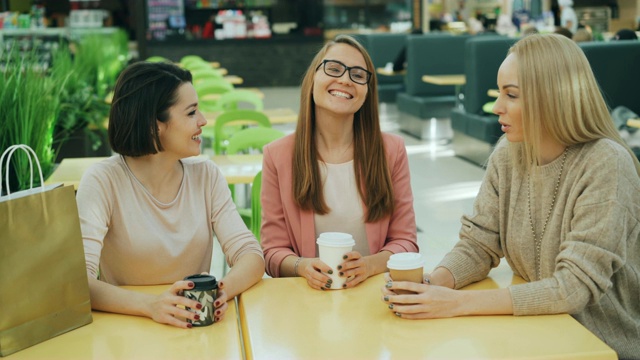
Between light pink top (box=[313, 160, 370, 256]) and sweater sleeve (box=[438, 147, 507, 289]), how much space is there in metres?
0.43

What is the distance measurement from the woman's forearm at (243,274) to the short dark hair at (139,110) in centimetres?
38

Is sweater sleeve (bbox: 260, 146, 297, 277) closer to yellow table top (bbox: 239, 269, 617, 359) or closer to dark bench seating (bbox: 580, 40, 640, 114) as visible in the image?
yellow table top (bbox: 239, 269, 617, 359)

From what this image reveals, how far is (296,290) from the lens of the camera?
2.16 m

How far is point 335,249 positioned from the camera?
2.10m

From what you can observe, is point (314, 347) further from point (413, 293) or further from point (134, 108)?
point (134, 108)

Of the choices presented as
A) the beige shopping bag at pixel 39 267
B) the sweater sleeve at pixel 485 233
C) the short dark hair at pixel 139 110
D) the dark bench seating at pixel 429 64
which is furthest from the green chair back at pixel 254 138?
the dark bench seating at pixel 429 64

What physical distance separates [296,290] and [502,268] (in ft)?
2.19

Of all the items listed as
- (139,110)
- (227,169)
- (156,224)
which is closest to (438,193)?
(227,169)

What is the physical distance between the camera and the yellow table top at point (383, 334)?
171cm

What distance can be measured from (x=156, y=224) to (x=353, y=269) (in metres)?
0.57

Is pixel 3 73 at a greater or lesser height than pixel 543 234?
greater

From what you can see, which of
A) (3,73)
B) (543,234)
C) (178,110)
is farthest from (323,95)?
(3,73)

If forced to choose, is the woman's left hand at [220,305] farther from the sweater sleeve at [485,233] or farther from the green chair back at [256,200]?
the green chair back at [256,200]

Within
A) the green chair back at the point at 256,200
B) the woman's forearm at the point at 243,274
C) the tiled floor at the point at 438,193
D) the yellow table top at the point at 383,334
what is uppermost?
the woman's forearm at the point at 243,274
